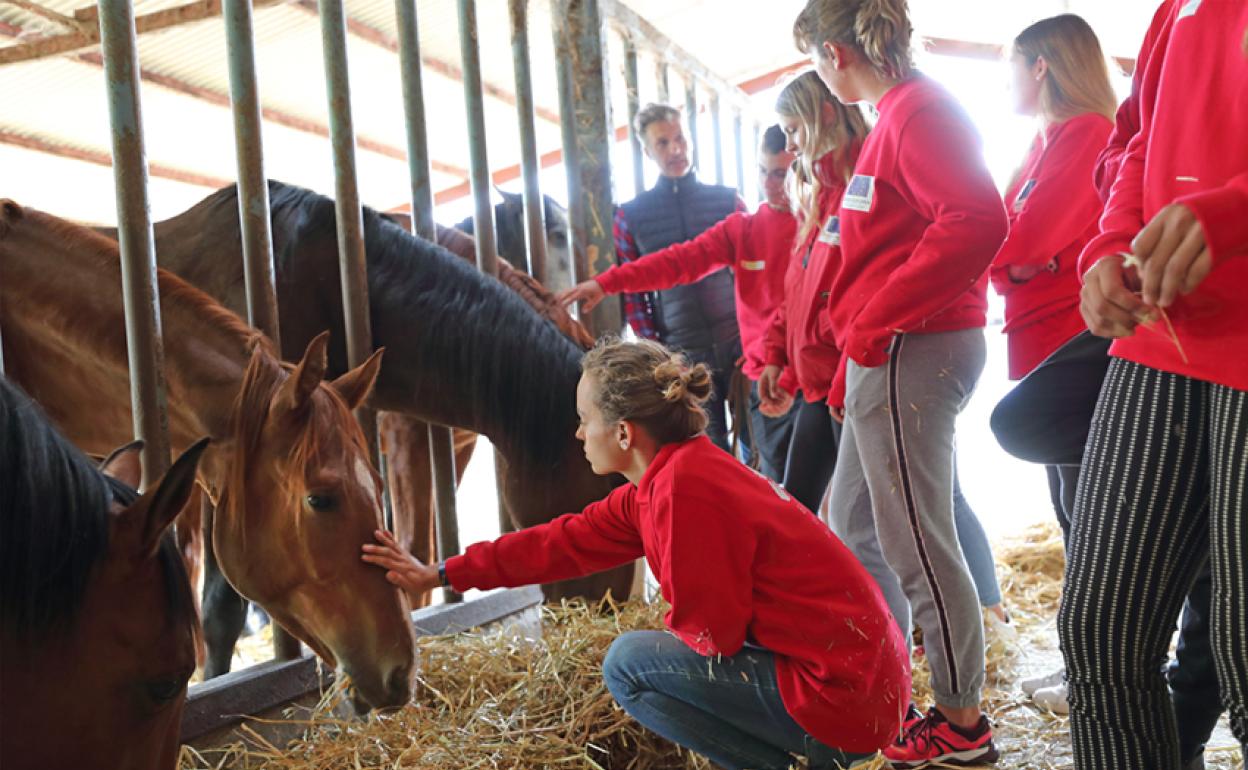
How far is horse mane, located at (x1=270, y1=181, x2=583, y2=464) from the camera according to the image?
2.62 m

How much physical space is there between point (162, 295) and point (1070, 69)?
6.82 ft

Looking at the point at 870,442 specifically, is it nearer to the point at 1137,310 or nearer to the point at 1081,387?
the point at 1081,387

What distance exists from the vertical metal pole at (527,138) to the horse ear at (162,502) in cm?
219

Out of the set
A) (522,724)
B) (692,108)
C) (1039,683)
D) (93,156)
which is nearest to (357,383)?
(522,724)

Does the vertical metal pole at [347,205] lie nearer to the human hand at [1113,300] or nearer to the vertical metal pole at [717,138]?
the human hand at [1113,300]

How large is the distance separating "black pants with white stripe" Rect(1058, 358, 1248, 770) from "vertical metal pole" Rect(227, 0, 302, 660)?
1798 mm

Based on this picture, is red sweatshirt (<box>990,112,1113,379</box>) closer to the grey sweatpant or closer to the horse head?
the grey sweatpant

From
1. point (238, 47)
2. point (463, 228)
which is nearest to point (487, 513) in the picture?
point (463, 228)

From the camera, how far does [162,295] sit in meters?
2.05

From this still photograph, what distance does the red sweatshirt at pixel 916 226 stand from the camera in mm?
1902

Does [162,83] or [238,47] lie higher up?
Result: [162,83]

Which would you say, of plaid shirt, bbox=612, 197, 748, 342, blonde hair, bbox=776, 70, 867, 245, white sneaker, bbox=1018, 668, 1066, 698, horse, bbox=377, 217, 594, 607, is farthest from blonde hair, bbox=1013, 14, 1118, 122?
horse, bbox=377, 217, 594, 607

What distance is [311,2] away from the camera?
536 cm

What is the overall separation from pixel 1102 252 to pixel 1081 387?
256 millimetres
